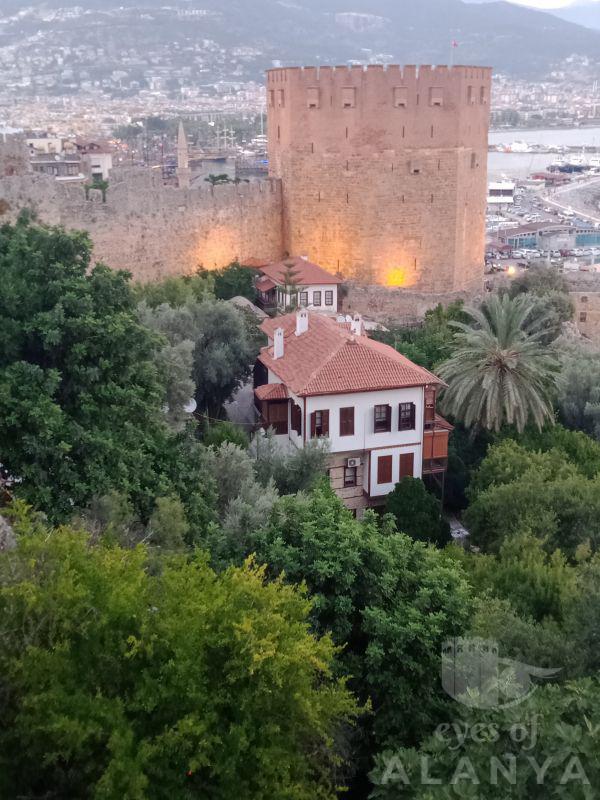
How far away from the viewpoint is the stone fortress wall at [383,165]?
82.9ft

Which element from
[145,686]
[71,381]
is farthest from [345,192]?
[145,686]

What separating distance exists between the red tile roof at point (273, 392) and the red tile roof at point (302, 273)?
7863 millimetres

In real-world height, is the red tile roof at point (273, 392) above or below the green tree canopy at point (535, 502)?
above

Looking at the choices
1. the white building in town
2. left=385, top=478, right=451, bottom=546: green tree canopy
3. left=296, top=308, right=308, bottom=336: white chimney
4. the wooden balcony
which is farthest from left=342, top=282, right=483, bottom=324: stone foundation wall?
left=385, top=478, right=451, bottom=546: green tree canopy

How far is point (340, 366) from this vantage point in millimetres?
16984

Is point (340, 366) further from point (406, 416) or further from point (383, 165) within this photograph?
point (383, 165)

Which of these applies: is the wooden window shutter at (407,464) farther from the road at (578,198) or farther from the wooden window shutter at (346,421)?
the road at (578,198)

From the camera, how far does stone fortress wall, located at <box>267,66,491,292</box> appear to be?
82.9 feet

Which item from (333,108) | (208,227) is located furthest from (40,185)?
(333,108)

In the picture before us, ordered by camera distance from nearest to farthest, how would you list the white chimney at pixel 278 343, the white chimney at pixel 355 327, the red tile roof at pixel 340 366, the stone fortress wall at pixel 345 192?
1. the red tile roof at pixel 340 366
2. the white chimney at pixel 278 343
3. the white chimney at pixel 355 327
4. the stone fortress wall at pixel 345 192

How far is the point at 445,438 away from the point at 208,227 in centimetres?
1196

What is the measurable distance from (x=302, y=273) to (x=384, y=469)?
9.70 meters

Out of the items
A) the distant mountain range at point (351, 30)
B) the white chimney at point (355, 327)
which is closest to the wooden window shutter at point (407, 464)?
the white chimney at point (355, 327)

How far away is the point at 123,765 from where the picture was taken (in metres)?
5.89
